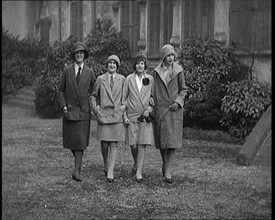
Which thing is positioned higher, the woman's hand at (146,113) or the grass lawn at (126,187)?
the woman's hand at (146,113)

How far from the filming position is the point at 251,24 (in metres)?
12.1

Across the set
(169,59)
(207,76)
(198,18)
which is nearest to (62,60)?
(198,18)

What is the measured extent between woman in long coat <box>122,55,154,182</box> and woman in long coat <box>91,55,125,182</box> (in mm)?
94

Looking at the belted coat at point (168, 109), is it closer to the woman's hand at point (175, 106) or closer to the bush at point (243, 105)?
the woman's hand at point (175, 106)

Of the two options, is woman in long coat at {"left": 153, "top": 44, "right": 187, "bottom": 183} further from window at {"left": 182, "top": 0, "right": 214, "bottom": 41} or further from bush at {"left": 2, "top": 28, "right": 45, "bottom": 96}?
bush at {"left": 2, "top": 28, "right": 45, "bottom": 96}

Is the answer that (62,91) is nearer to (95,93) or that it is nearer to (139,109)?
(95,93)

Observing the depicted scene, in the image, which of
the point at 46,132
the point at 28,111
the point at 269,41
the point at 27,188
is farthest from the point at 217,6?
the point at 27,188

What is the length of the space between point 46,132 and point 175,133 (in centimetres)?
471

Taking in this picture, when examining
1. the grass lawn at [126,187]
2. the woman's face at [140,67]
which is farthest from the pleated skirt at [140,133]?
the woman's face at [140,67]

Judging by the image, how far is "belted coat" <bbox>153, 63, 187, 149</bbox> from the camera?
25.2ft

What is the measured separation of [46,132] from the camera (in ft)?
38.7

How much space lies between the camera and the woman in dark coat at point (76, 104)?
299 inches

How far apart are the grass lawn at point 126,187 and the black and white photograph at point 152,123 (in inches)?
0.8

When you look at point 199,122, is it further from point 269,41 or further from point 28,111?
point 28,111
